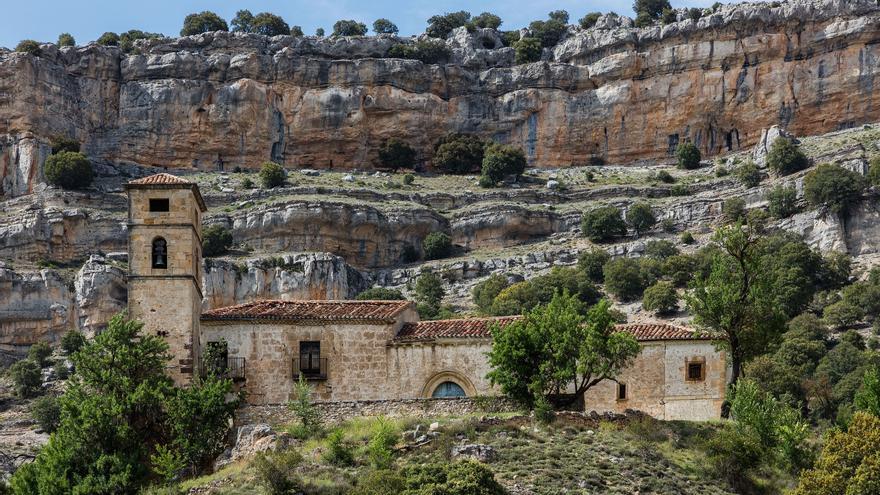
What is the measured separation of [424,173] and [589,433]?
68713 mm

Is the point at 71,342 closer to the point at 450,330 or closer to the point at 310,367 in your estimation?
the point at 310,367

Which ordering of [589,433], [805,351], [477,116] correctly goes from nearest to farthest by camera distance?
[589,433] → [805,351] → [477,116]

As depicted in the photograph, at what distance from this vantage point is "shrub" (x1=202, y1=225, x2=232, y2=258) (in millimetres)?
95688

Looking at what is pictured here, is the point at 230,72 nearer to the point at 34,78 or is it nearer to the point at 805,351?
the point at 34,78

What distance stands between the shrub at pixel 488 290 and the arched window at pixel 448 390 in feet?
110

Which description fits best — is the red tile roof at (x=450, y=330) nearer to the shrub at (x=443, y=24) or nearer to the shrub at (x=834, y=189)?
the shrub at (x=834, y=189)

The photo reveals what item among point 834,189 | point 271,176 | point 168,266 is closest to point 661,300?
point 834,189

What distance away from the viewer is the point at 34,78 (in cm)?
11044

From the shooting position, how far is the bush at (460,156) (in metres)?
113

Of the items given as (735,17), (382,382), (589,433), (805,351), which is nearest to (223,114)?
(735,17)

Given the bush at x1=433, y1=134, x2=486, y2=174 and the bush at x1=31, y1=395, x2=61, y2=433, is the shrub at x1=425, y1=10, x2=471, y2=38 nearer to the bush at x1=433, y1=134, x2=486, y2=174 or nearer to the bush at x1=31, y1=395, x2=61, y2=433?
the bush at x1=433, y1=134, x2=486, y2=174

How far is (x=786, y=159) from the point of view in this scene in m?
101

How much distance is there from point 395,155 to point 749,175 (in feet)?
81.4

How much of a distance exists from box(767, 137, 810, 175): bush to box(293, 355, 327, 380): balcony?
178ft
